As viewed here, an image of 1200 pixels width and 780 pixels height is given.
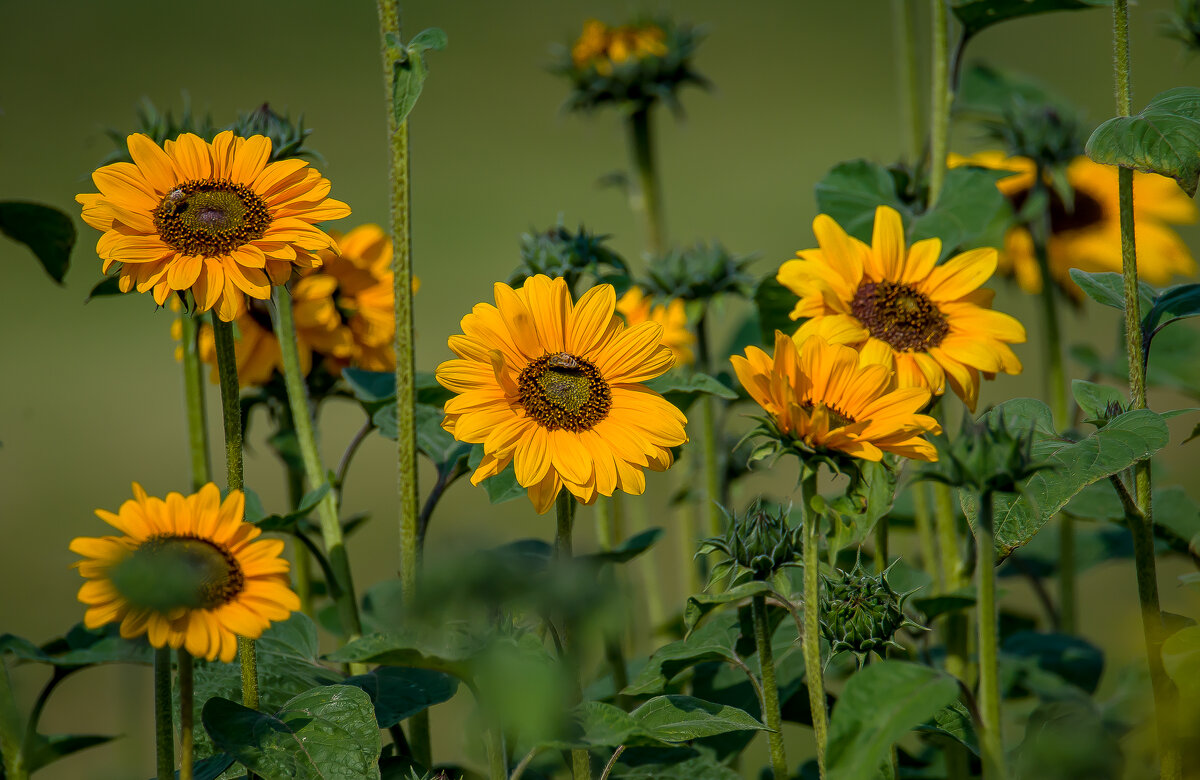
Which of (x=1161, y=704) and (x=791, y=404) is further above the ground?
(x=791, y=404)

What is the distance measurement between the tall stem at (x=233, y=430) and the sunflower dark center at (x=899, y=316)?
526mm

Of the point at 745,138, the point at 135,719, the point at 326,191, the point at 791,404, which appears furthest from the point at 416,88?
the point at 745,138

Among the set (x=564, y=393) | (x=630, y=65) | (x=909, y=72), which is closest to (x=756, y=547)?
(x=564, y=393)

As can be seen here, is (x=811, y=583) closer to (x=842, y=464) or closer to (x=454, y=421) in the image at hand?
(x=842, y=464)

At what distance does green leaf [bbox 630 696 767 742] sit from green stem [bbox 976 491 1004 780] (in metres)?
0.17

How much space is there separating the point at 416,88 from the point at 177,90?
6903 mm

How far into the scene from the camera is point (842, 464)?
800 millimetres

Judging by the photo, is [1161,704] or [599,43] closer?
[1161,704]

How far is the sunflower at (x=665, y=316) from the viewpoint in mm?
1442

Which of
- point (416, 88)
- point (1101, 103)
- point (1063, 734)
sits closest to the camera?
point (1063, 734)

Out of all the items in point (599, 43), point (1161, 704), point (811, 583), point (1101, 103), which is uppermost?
point (1101, 103)

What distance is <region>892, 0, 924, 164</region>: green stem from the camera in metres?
1.44

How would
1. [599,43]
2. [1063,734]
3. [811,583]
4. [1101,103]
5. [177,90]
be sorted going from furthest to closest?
[177,90], [1101,103], [599,43], [811,583], [1063,734]

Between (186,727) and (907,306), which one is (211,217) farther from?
(907,306)
